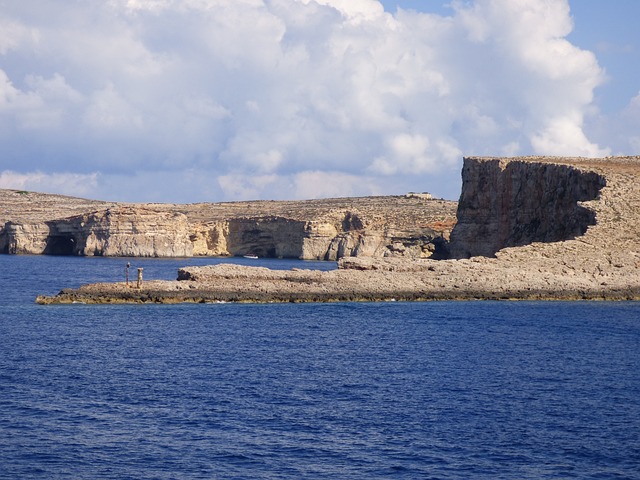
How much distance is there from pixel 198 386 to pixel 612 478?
11033 mm

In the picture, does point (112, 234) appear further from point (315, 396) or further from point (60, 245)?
point (315, 396)

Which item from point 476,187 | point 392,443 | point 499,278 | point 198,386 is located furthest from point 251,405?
point 476,187

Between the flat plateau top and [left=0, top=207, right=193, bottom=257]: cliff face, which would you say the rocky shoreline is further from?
[left=0, top=207, right=193, bottom=257]: cliff face

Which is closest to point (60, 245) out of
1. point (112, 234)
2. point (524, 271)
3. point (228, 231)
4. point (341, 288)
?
point (112, 234)

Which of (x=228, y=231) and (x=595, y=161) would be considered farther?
(x=228, y=231)

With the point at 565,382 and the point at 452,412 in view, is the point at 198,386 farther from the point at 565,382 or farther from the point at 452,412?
Answer: the point at 565,382

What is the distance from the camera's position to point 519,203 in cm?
6556

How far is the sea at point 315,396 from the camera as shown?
61.0 feet

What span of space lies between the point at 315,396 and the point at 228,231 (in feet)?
291

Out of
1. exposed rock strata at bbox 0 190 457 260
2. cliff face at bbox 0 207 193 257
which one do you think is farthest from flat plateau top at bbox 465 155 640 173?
cliff face at bbox 0 207 193 257

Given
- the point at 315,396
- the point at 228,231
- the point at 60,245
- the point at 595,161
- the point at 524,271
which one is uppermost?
the point at 595,161

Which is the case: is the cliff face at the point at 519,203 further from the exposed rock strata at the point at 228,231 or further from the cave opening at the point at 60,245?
the cave opening at the point at 60,245

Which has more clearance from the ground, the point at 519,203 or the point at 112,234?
the point at 519,203

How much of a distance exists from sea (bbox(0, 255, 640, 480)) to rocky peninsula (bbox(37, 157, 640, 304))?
3867 mm
